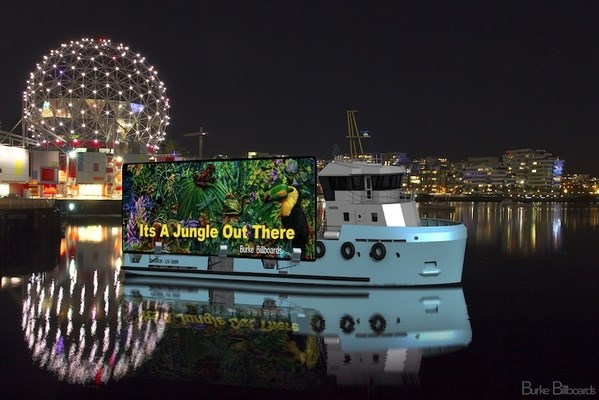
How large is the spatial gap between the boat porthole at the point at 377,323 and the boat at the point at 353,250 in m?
5.10

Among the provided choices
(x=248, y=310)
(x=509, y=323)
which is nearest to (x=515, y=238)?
(x=509, y=323)

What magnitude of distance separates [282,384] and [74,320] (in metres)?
10.7

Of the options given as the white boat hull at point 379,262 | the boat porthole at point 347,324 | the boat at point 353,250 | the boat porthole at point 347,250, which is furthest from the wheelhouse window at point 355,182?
the boat porthole at point 347,324

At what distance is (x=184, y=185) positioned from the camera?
29094mm

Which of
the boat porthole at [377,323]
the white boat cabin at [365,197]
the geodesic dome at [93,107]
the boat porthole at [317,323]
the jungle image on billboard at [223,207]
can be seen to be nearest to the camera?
the boat porthole at [317,323]

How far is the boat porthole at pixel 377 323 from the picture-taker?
774 inches

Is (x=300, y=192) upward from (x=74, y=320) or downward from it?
upward

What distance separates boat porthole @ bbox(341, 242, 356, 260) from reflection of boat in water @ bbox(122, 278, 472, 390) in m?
1.74

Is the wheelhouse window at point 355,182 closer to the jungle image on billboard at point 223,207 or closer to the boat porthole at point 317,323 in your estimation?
the jungle image on billboard at point 223,207

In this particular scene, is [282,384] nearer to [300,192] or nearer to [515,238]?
[300,192]

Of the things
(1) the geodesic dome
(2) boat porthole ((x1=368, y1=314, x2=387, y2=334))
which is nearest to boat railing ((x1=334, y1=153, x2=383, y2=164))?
(2) boat porthole ((x1=368, y1=314, x2=387, y2=334))

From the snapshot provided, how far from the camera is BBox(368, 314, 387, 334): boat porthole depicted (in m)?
19.7

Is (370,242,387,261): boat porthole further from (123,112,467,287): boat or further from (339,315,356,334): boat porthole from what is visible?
(339,315,356,334): boat porthole

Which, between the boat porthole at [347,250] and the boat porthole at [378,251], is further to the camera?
the boat porthole at [347,250]
